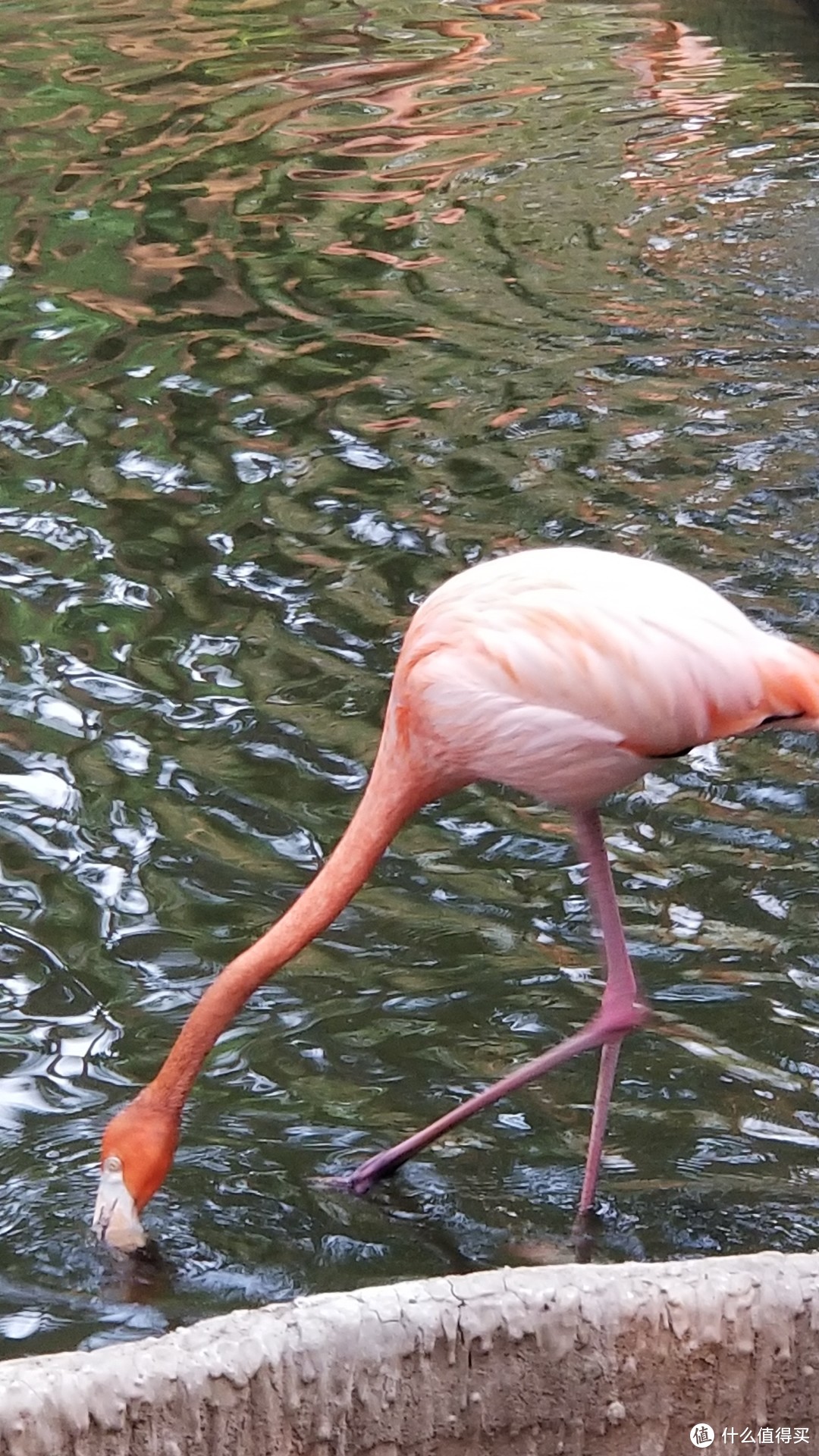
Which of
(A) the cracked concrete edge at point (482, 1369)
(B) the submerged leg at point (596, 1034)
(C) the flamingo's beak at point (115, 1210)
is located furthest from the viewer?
(B) the submerged leg at point (596, 1034)

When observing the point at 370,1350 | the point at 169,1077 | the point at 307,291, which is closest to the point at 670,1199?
the point at 169,1077

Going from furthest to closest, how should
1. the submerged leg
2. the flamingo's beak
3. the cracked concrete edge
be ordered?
1. the submerged leg
2. the flamingo's beak
3. the cracked concrete edge

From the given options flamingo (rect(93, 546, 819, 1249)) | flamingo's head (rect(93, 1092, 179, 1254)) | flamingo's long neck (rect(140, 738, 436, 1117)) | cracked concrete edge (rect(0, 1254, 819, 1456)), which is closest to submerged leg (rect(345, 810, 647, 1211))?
flamingo (rect(93, 546, 819, 1249))

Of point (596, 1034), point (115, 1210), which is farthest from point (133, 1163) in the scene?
point (596, 1034)

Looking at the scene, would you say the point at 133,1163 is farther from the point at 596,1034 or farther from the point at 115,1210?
the point at 596,1034

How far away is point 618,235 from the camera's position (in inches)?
306

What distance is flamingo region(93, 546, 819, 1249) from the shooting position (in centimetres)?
289

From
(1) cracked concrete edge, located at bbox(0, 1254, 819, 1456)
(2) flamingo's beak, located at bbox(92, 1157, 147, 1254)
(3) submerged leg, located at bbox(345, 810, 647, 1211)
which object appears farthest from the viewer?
(3) submerged leg, located at bbox(345, 810, 647, 1211)

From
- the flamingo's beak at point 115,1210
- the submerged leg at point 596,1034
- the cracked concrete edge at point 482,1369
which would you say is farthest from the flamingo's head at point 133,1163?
the cracked concrete edge at point 482,1369

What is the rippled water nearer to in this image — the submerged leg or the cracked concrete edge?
the submerged leg

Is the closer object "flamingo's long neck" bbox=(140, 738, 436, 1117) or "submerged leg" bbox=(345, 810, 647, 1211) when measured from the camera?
"flamingo's long neck" bbox=(140, 738, 436, 1117)

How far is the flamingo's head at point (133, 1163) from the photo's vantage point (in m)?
2.86

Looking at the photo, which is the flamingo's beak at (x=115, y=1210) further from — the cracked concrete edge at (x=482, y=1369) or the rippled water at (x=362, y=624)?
the cracked concrete edge at (x=482, y=1369)

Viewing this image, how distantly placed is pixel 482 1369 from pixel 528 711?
3.48ft
